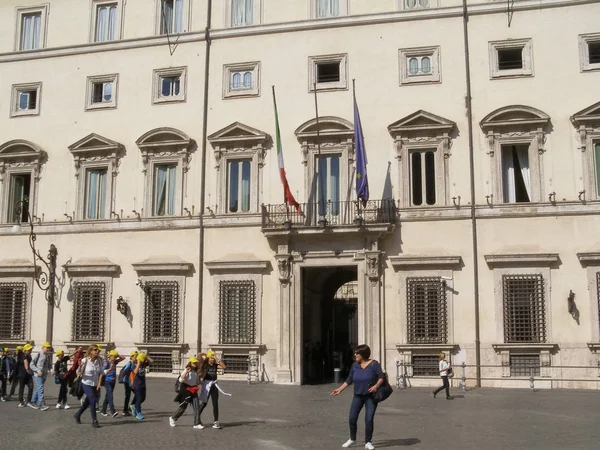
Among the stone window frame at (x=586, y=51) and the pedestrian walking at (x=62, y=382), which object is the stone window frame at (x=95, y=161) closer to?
the pedestrian walking at (x=62, y=382)

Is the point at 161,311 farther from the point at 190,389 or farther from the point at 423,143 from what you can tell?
the point at 190,389

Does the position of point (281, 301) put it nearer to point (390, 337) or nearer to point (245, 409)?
point (390, 337)

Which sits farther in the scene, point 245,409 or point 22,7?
point 22,7

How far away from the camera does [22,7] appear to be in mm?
29844

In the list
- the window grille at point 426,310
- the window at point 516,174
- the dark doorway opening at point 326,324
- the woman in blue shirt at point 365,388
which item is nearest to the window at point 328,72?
the window at point 516,174

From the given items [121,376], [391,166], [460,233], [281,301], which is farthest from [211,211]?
[121,376]

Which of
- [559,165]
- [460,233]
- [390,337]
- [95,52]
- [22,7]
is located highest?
[22,7]

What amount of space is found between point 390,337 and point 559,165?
7609mm

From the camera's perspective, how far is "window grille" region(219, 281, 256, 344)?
2556 centimetres

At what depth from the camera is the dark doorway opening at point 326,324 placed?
89.0 feet

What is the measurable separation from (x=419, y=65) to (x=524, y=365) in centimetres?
1035

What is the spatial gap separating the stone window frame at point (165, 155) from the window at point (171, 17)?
4.01 meters

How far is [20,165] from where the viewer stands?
28.7 meters

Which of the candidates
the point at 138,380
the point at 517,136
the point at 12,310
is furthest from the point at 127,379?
the point at 517,136
